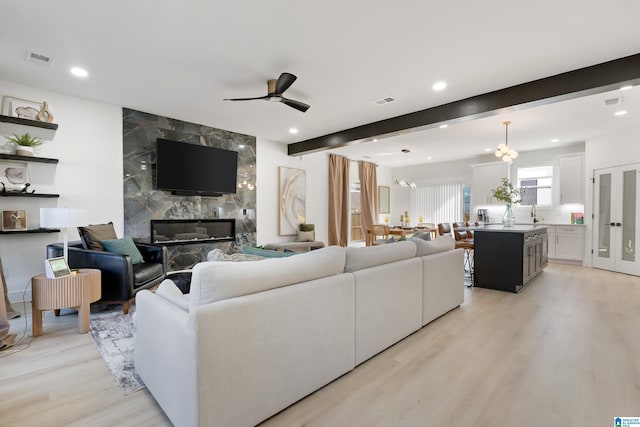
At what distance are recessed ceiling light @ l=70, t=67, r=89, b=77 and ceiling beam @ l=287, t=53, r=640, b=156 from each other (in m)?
4.03

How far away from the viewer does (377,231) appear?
739 centimetres

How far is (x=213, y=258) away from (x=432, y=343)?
196 centimetres

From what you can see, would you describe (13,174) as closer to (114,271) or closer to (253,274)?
(114,271)

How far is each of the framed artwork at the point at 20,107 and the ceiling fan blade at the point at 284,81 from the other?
10.4ft

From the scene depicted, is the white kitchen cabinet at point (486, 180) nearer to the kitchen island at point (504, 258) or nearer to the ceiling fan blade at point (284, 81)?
the kitchen island at point (504, 258)

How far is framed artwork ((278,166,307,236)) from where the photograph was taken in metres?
6.89

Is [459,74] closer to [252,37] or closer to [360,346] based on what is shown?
[252,37]

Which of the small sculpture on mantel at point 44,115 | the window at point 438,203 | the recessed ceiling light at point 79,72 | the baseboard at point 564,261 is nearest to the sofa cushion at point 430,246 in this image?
the recessed ceiling light at point 79,72

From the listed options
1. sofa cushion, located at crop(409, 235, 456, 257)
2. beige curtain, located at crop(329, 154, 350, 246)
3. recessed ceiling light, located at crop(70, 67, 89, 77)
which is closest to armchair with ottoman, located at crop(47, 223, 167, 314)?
recessed ceiling light, located at crop(70, 67, 89, 77)

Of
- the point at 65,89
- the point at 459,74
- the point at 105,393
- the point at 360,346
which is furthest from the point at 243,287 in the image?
the point at 65,89

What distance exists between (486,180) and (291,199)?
519 cm

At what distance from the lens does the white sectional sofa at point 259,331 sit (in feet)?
4.49

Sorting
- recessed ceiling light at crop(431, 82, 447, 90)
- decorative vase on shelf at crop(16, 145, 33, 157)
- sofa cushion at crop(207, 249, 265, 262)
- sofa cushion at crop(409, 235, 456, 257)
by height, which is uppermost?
recessed ceiling light at crop(431, 82, 447, 90)

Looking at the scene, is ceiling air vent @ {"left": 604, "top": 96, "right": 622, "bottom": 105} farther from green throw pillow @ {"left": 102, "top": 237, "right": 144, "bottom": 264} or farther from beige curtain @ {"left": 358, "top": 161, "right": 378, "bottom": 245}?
green throw pillow @ {"left": 102, "top": 237, "right": 144, "bottom": 264}
